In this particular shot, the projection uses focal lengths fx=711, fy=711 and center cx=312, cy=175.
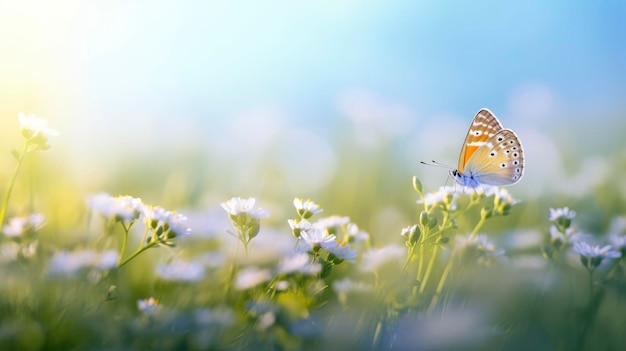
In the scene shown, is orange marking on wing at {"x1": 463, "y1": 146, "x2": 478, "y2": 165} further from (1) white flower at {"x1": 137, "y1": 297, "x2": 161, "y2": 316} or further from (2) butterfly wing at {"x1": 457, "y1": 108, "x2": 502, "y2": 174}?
(1) white flower at {"x1": 137, "y1": 297, "x2": 161, "y2": 316}

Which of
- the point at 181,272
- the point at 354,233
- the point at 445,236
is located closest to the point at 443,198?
the point at 445,236

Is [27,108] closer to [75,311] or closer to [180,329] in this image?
[75,311]

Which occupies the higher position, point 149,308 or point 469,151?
point 469,151

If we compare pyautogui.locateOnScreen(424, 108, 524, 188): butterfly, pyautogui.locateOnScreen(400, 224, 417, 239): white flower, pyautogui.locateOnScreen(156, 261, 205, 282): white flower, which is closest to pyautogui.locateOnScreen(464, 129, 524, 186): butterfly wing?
pyautogui.locateOnScreen(424, 108, 524, 188): butterfly

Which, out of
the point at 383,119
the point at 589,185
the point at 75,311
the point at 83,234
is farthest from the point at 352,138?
the point at 75,311

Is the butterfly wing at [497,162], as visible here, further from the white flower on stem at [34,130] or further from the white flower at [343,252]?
the white flower on stem at [34,130]

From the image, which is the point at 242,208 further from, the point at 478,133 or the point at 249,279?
the point at 478,133
